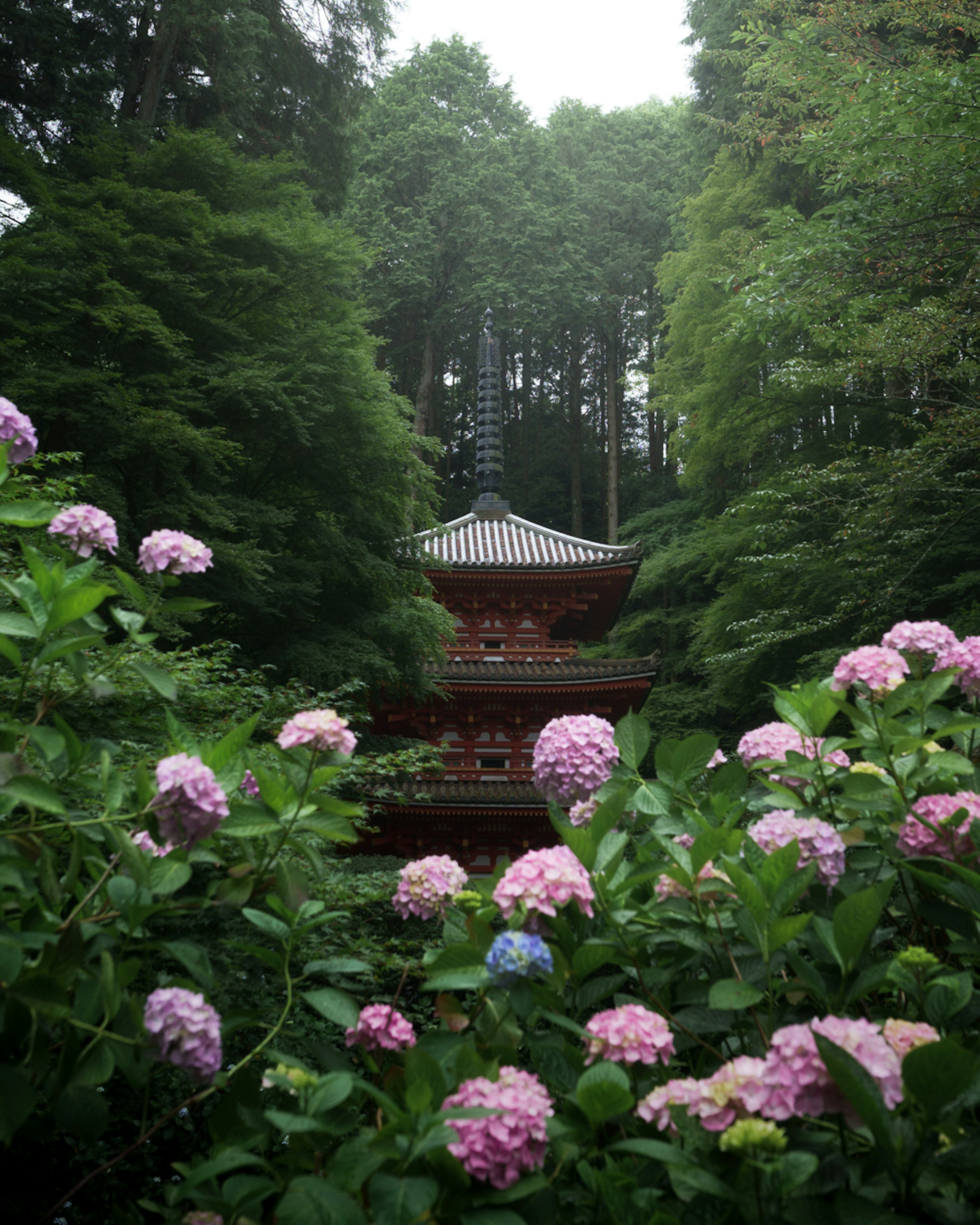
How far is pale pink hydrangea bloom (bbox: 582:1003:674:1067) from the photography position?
1.12 m

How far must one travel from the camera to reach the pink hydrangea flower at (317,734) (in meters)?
1.30

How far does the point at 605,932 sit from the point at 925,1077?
58 cm

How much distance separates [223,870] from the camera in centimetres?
169

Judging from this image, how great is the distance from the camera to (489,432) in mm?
15609

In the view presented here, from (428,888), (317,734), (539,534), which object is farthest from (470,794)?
(317,734)

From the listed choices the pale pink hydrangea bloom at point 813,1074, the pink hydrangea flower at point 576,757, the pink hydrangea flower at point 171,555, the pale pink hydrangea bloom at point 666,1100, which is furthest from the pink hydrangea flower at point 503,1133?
the pink hydrangea flower at point 171,555

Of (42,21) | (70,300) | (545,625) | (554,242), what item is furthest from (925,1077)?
(554,242)

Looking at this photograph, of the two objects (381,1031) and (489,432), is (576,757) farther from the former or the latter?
(489,432)

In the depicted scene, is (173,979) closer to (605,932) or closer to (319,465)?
(605,932)

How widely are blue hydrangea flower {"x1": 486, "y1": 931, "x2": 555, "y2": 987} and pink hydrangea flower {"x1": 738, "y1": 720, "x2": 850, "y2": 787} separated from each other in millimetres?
684

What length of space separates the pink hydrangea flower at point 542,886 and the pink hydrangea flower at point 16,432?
1.14 m

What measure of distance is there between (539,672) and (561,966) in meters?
9.37

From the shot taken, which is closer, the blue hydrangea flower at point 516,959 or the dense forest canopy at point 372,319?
the blue hydrangea flower at point 516,959

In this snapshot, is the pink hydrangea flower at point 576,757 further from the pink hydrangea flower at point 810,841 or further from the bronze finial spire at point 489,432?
the bronze finial spire at point 489,432
